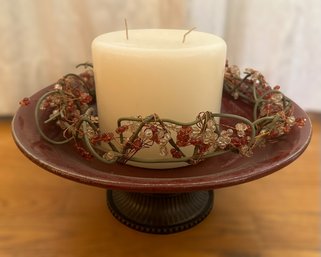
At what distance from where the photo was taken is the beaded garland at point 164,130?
35 cm

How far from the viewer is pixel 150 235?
1.40 ft

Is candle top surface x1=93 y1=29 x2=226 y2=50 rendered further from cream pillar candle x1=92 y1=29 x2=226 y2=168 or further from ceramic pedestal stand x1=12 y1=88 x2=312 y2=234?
ceramic pedestal stand x1=12 y1=88 x2=312 y2=234

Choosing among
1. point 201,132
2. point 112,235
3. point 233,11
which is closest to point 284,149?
point 201,132

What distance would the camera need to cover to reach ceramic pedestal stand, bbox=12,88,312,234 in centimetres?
32

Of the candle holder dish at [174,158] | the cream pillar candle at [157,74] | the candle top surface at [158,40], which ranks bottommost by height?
the candle holder dish at [174,158]

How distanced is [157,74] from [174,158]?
9 cm

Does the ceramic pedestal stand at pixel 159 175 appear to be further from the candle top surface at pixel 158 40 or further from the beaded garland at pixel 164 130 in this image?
the candle top surface at pixel 158 40

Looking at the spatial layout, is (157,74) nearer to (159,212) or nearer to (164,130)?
(164,130)

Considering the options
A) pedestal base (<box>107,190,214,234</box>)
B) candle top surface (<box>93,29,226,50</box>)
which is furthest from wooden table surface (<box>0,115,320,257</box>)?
candle top surface (<box>93,29,226,50</box>)

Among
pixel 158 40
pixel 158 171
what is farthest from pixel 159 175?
pixel 158 40

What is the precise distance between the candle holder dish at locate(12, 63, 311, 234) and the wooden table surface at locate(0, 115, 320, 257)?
0.02 meters

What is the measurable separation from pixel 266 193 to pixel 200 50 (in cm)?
24

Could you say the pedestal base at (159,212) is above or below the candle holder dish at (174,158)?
below

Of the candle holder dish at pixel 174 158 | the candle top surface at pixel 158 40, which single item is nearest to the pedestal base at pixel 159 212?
the candle holder dish at pixel 174 158
